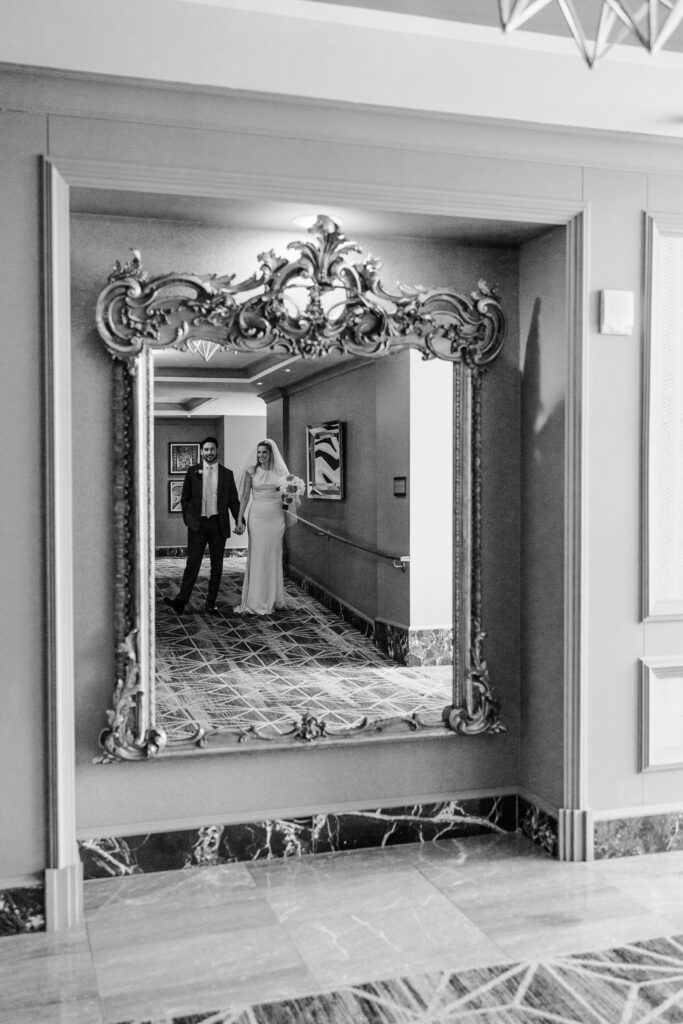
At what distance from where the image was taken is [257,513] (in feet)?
11.7

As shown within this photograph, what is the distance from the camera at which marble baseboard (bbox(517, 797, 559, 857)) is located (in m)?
3.52

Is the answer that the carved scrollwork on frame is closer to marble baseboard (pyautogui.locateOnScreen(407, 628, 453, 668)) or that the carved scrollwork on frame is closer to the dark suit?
the dark suit

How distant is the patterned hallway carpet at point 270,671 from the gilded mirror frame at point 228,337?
5 cm

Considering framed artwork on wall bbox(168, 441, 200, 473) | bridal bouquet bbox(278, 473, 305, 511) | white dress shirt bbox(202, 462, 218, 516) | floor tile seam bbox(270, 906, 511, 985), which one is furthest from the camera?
bridal bouquet bbox(278, 473, 305, 511)

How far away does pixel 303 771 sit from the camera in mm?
3492

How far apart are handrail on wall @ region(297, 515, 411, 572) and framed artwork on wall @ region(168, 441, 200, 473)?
447 millimetres

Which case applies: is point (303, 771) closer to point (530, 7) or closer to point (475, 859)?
point (475, 859)

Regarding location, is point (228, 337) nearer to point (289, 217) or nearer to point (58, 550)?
point (289, 217)

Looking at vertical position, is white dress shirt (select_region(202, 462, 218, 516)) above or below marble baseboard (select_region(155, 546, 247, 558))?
above

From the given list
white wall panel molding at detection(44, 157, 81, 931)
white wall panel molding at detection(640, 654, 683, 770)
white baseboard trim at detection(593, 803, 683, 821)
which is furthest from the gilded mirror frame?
white wall panel molding at detection(640, 654, 683, 770)

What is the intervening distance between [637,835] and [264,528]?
1764 mm

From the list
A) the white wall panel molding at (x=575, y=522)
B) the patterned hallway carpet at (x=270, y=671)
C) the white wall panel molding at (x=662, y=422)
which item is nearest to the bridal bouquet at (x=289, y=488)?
the patterned hallway carpet at (x=270, y=671)

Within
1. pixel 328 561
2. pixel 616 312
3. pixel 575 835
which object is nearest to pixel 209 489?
pixel 328 561

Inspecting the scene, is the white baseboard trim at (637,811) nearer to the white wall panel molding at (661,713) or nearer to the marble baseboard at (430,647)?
the white wall panel molding at (661,713)
